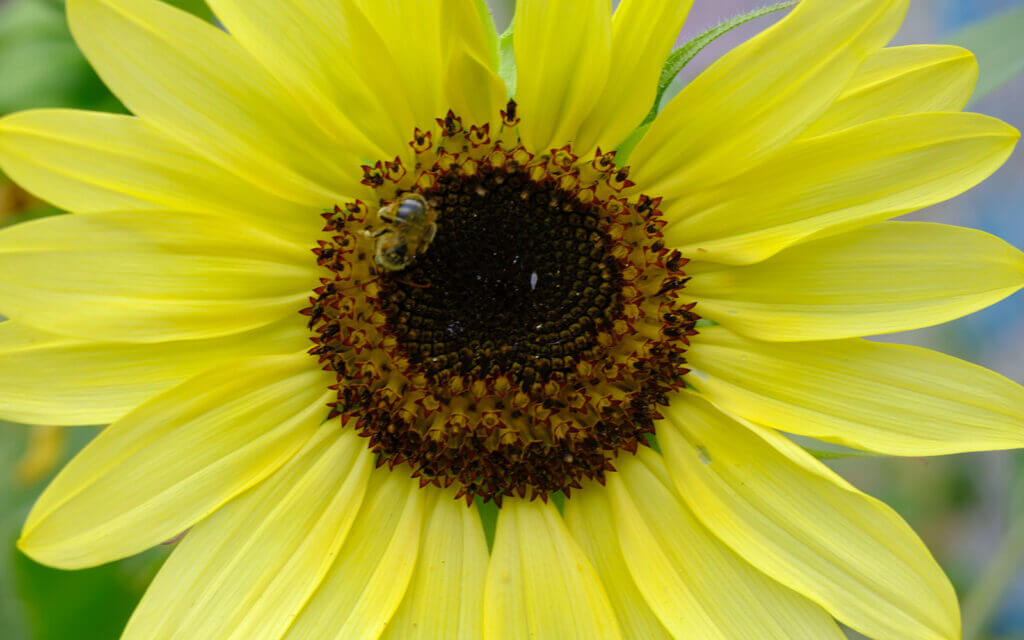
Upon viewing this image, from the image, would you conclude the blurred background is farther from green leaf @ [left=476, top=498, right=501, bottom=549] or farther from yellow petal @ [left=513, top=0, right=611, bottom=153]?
green leaf @ [left=476, top=498, right=501, bottom=549]

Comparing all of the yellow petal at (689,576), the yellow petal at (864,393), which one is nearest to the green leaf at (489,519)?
the yellow petal at (689,576)

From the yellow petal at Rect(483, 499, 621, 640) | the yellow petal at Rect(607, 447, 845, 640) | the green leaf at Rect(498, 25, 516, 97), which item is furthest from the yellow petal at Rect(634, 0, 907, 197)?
the yellow petal at Rect(483, 499, 621, 640)

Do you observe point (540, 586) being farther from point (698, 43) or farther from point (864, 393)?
point (698, 43)

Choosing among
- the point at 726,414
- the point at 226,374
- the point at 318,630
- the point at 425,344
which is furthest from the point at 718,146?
the point at 318,630

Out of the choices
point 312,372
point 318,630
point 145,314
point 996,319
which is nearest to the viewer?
point 145,314

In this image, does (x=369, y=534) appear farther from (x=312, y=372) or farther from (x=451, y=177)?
(x=451, y=177)

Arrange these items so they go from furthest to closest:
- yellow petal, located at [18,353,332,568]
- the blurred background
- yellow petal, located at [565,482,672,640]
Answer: the blurred background
yellow petal, located at [565,482,672,640]
yellow petal, located at [18,353,332,568]
